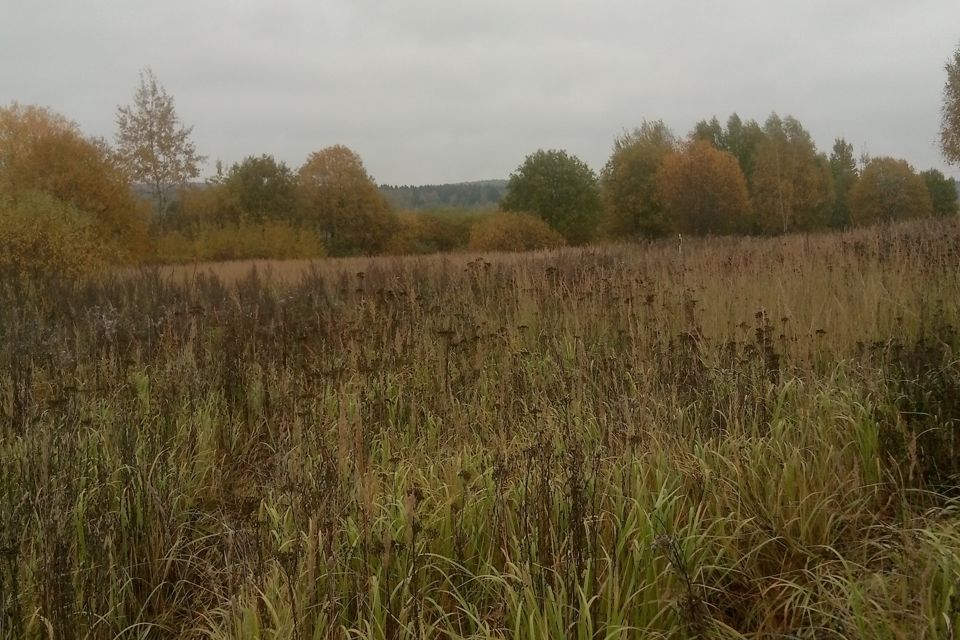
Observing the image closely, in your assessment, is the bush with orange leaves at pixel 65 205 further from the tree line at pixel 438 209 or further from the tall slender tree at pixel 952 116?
the tall slender tree at pixel 952 116

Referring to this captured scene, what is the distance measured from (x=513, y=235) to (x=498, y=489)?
3186 centimetres

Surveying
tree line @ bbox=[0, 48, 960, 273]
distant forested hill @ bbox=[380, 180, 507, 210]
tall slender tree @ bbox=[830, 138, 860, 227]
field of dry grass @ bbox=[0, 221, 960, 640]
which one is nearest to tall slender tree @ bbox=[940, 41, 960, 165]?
tree line @ bbox=[0, 48, 960, 273]

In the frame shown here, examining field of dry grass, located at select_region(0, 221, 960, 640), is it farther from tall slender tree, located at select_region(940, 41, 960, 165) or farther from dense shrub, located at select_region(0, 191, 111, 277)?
tall slender tree, located at select_region(940, 41, 960, 165)

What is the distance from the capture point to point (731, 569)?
233 cm

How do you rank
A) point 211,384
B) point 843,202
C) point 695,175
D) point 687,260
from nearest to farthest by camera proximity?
point 211,384 → point 687,260 → point 695,175 → point 843,202

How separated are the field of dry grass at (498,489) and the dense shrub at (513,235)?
27.8 metres

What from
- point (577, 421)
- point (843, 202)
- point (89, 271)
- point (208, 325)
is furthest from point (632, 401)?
point (843, 202)

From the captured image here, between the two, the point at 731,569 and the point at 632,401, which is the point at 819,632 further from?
the point at 632,401

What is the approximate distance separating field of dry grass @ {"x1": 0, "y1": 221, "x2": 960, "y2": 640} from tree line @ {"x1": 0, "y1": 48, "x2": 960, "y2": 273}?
678 inches

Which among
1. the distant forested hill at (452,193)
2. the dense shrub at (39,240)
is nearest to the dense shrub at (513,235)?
the dense shrub at (39,240)

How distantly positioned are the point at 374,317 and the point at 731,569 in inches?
158

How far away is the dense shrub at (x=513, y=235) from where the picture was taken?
33125 millimetres

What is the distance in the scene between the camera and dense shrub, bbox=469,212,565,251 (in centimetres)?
3312

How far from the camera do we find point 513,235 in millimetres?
33812
